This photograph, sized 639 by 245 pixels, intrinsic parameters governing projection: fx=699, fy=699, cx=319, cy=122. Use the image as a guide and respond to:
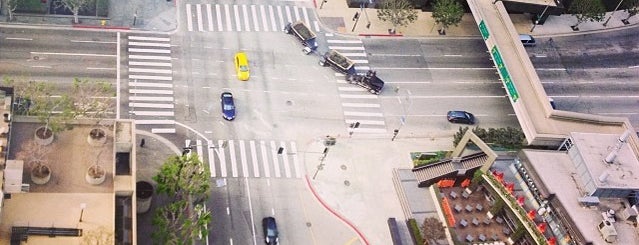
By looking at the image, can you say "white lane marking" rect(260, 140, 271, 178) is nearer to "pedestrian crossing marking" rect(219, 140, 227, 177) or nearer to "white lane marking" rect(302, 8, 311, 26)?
"pedestrian crossing marking" rect(219, 140, 227, 177)

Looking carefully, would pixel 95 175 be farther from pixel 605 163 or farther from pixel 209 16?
pixel 605 163

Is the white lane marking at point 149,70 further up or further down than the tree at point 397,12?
further down

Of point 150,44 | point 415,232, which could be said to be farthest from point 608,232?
point 150,44

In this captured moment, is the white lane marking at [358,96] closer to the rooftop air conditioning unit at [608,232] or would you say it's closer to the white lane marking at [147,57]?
the white lane marking at [147,57]

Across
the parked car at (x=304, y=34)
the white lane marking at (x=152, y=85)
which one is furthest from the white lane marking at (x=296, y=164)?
the white lane marking at (x=152, y=85)

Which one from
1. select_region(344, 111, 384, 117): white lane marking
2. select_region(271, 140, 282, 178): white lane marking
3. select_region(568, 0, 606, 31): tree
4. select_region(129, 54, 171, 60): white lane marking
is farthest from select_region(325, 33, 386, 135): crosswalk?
select_region(568, 0, 606, 31): tree

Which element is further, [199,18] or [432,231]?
[199,18]
